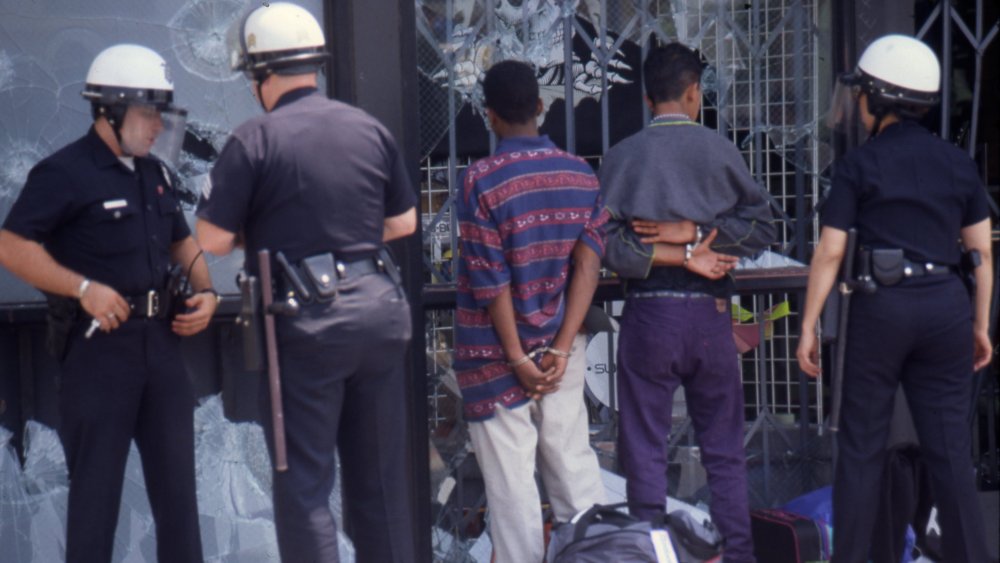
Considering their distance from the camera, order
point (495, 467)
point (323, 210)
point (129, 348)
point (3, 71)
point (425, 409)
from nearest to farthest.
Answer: point (323, 210) < point (129, 348) < point (495, 467) < point (3, 71) < point (425, 409)

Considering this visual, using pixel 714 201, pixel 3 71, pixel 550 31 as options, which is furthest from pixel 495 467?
pixel 3 71

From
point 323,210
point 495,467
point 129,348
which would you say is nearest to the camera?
point 323,210

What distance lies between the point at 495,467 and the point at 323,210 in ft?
3.87

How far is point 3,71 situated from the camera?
5.12 meters

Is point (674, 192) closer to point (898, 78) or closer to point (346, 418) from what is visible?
point (898, 78)

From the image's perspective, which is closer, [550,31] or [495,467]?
[495,467]

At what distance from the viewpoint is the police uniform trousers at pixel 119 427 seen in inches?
172

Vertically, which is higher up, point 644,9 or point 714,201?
point 644,9

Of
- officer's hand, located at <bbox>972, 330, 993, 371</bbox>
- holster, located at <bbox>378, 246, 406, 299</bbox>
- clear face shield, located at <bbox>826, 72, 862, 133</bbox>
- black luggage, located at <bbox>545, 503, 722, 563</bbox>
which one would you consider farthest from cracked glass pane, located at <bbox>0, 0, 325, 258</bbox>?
officer's hand, located at <bbox>972, 330, 993, 371</bbox>

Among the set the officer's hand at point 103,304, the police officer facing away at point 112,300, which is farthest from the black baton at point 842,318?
the officer's hand at point 103,304

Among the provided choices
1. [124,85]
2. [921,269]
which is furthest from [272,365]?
[921,269]

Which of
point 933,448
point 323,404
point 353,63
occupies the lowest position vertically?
point 933,448

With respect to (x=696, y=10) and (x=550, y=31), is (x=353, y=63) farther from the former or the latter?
(x=696, y=10)

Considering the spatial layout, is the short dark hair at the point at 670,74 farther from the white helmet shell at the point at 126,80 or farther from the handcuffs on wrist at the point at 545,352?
the white helmet shell at the point at 126,80
